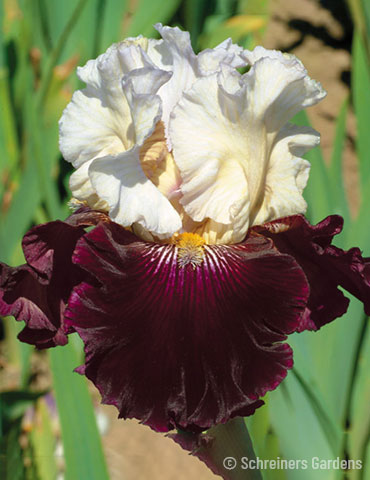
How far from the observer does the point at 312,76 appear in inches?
92.3

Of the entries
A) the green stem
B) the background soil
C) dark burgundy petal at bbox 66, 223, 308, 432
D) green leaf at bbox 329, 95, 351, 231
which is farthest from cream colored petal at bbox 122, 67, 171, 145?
the background soil

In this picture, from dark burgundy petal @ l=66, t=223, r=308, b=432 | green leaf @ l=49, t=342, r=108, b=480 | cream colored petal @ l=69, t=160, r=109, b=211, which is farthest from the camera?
green leaf @ l=49, t=342, r=108, b=480

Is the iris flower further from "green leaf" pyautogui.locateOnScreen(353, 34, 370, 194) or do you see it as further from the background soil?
the background soil

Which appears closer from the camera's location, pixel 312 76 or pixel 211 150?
pixel 211 150

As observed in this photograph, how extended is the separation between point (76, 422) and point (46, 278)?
1.09 ft

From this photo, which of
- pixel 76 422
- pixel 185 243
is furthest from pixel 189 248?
pixel 76 422

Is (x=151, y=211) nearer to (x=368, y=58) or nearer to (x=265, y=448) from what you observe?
(x=265, y=448)

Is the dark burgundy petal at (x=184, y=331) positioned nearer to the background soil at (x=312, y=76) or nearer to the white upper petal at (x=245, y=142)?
the white upper petal at (x=245, y=142)

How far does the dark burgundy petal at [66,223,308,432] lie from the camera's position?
1.76ft

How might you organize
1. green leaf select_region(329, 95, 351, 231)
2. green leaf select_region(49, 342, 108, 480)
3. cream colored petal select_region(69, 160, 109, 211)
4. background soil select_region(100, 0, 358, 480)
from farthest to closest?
background soil select_region(100, 0, 358, 480) < green leaf select_region(329, 95, 351, 231) < green leaf select_region(49, 342, 108, 480) < cream colored petal select_region(69, 160, 109, 211)

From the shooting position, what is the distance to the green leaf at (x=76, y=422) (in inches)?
33.5

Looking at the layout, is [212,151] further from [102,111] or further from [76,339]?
[76,339]

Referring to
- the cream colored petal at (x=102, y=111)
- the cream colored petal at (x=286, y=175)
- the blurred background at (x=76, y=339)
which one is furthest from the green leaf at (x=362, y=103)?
the cream colored petal at (x=102, y=111)

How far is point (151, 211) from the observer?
1.96 ft
